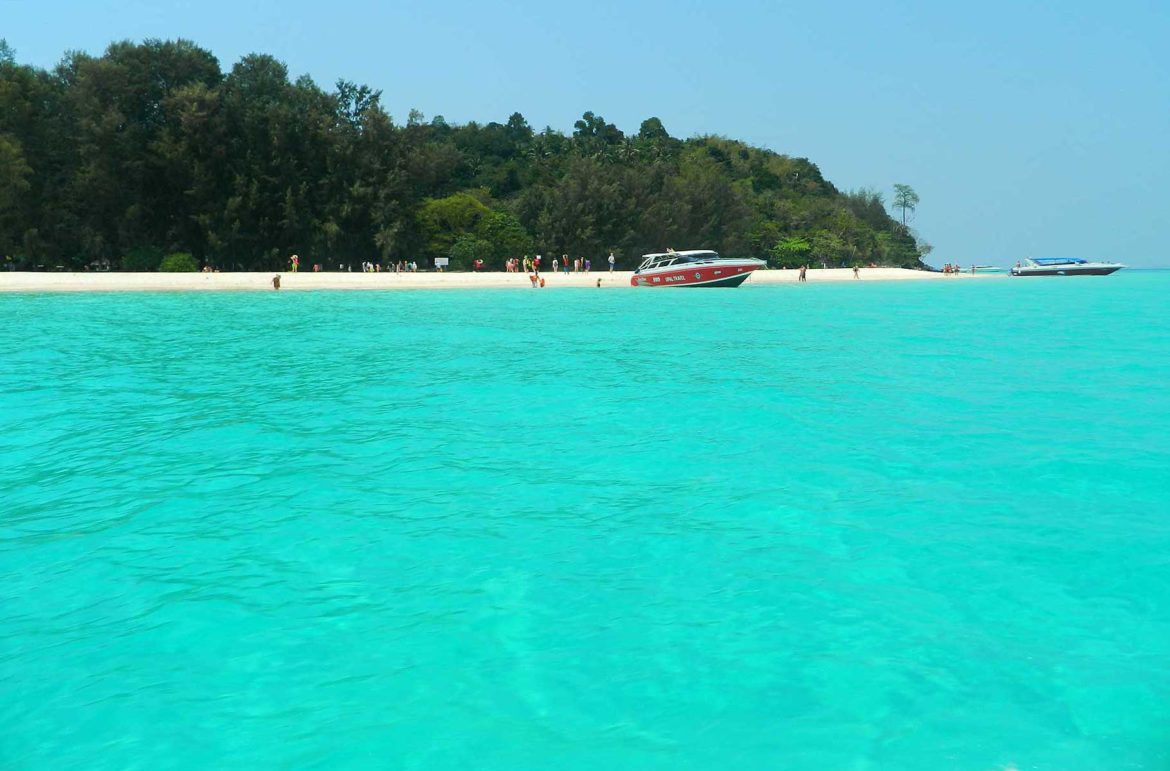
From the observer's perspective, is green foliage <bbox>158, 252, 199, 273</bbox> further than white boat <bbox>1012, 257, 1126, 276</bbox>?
No

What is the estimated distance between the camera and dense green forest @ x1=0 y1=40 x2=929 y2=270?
185 feet

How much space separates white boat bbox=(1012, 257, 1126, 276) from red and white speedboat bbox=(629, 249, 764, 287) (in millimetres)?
54653

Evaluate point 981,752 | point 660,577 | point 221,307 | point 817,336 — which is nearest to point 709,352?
point 817,336

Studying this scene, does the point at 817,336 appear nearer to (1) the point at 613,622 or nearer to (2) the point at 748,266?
(1) the point at 613,622

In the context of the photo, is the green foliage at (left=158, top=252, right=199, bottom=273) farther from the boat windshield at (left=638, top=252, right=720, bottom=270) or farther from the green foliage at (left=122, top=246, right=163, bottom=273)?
the boat windshield at (left=638, top=252, right=720, bottom=270)

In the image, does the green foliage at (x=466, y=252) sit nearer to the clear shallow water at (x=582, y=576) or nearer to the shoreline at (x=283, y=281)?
the shoreline at (x=283, y=281)

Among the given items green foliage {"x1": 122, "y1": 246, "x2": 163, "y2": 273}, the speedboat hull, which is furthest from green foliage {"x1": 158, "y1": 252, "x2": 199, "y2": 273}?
the speedboat hull

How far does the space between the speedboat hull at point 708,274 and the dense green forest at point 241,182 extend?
19.3 metres

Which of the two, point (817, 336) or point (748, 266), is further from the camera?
point (748, 266)

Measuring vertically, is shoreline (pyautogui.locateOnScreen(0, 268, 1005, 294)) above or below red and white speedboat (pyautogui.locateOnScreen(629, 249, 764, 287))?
below

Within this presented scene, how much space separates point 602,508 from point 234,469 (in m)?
4.41

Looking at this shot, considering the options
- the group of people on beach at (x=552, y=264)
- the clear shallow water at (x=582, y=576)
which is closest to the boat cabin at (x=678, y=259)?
the group of people on beach at (x=552, y=264)

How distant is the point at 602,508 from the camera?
28.4ft

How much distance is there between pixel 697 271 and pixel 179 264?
31.0 m
